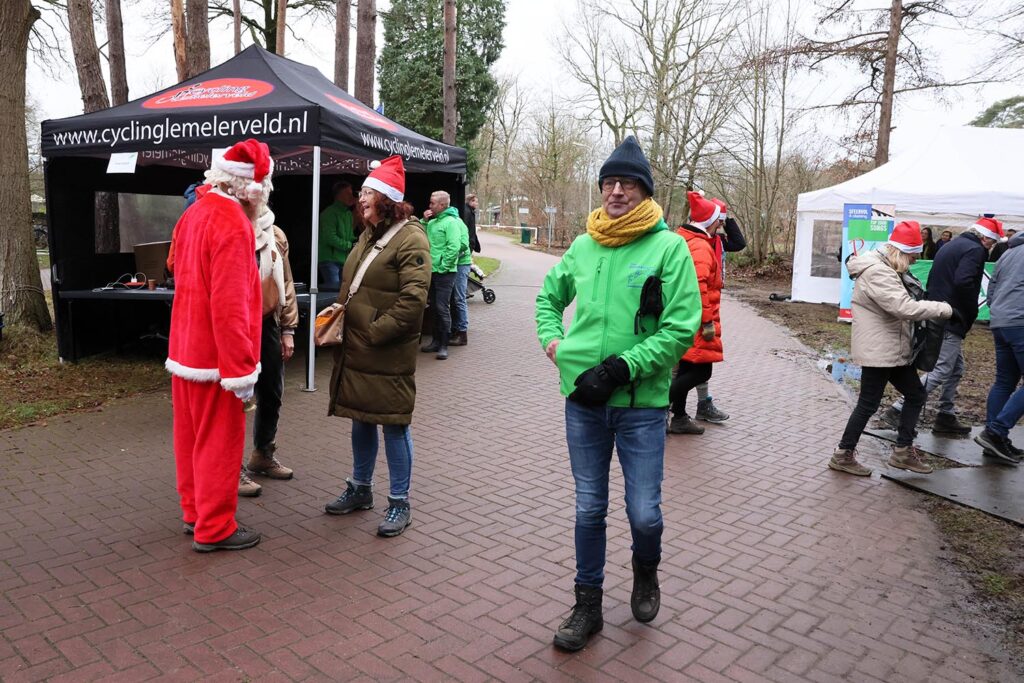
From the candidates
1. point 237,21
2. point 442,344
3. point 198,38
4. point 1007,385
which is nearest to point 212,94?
point 442,344

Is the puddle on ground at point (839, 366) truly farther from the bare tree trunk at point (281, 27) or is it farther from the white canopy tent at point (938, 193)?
the bare tree trunk at point (281, 27)

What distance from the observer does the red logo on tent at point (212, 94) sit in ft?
24.8

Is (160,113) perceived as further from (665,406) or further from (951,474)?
(951,474)

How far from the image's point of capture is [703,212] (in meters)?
6.06

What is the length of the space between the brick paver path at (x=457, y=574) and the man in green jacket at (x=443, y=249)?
11.3 ft

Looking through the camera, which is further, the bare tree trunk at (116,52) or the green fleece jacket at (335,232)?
the bare tree trunk at (116,52)

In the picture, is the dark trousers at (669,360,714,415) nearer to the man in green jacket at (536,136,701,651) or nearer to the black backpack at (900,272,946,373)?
the black backpack at (900,272,946,373)

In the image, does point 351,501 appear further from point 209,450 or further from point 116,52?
point 116,52

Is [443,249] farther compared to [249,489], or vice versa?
[443,249]

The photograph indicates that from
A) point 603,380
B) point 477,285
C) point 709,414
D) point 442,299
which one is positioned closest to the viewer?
point 603,380

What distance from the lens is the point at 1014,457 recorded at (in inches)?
238

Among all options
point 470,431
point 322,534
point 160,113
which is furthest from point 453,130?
point 322,534

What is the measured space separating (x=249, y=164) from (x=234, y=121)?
3.78 metres

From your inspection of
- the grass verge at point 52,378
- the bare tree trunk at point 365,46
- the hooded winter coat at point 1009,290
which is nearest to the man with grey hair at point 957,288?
the hooded winter coat at point 1009,290
